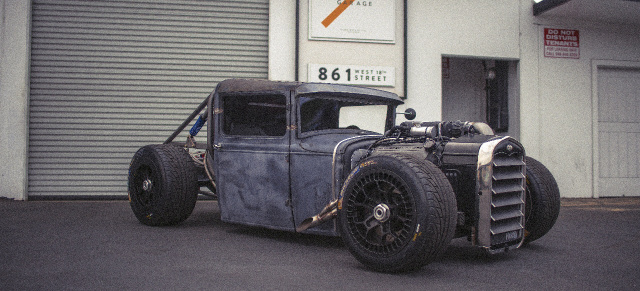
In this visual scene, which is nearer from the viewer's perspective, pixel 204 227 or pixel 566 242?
pixel 566 242

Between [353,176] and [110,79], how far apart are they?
21.2 ft

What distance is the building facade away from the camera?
337 inches

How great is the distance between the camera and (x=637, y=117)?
406 inches

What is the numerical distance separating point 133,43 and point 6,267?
19.6 ft

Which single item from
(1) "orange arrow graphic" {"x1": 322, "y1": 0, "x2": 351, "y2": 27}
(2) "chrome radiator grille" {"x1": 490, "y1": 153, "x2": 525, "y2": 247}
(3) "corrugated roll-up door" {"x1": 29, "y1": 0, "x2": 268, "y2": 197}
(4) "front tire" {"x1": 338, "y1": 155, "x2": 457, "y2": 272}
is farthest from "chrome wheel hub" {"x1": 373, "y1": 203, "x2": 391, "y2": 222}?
(1) "orange arrow graphic" {"x1": 322, "y1": 0, "x2": 351, "y2": 27}

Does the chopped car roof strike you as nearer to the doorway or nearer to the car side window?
the car side window

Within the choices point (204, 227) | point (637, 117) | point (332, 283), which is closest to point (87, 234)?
point (204, 227)

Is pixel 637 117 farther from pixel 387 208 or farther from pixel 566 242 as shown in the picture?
pixel 387 208

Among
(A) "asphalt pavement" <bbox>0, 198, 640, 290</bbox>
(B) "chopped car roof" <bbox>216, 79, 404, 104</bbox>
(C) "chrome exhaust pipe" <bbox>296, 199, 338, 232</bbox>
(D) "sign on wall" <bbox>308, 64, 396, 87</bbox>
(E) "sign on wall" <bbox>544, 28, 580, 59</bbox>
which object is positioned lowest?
(A) "asphalt pavement" <bbox>0, 198, 640, 290</bbox>

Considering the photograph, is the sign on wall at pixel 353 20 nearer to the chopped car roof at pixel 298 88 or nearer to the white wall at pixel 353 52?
the white wall at pixel 353 52

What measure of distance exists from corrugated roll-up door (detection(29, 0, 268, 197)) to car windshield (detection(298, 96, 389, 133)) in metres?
4.25

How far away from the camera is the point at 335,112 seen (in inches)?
192

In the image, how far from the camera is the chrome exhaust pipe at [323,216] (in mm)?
4152

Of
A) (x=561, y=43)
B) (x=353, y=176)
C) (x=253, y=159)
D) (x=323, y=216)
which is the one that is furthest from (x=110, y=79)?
(x=561, y=43)
